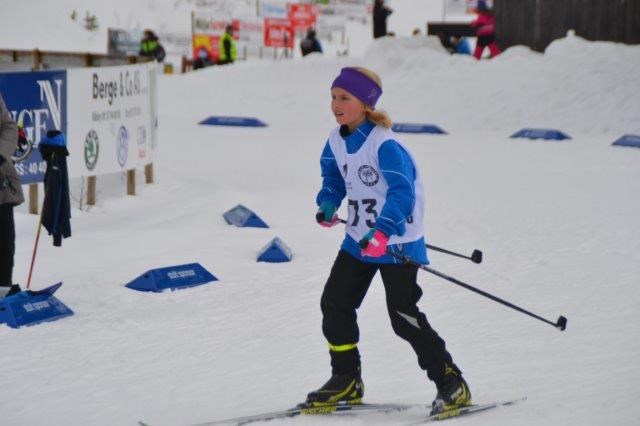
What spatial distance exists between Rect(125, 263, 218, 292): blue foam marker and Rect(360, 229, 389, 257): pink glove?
11.8ft

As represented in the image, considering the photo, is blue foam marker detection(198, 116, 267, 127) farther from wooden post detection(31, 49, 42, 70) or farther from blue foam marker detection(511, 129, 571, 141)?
wooden post detection(31, 49, 42, 70)

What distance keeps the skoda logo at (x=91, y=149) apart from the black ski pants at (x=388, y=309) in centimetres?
662

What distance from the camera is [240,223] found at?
10.9 m

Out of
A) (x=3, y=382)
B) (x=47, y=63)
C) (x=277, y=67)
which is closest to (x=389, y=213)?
(x=3, y=382)

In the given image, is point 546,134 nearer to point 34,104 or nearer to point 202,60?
point 34,104

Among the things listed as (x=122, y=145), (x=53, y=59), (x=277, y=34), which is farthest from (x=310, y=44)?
(x=122, y=145)

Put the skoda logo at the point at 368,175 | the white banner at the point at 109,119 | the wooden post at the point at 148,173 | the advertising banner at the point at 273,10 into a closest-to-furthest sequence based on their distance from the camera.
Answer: the skoda logo at the point at 368,175
the white banner at the point at 109,119
the wooden post at the point at 148,173
the advertising banner at the point at 273,10

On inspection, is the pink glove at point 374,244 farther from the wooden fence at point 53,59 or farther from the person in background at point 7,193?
the wooden fence at point 53,59

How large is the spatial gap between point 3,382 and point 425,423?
7.32 feet

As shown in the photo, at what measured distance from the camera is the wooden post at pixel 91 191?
1155 cm

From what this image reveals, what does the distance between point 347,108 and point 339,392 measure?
124 centimetres

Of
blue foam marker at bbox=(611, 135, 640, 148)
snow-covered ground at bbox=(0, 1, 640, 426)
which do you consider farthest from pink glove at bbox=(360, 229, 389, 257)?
blue foam marker at bbox=(611, 135, 640, 148)

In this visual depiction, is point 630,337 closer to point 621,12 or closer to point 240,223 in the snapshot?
point 240,223

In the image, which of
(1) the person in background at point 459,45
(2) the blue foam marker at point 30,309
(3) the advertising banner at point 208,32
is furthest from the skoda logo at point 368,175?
(3) the advertising banner at point 208,32
